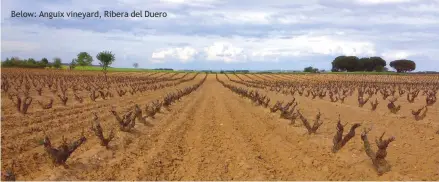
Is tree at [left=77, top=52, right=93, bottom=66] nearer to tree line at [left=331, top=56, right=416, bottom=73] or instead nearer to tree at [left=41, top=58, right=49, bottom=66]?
tree at [left=41, top=58, right=49, bottom=66]

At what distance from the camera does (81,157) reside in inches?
421

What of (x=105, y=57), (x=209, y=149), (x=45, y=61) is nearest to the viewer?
(x=209, y=149)

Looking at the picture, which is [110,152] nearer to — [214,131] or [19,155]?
[19,155]

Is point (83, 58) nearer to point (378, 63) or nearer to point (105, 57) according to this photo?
point (105, 57)

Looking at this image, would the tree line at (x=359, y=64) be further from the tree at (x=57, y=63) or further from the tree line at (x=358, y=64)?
Result: the tree at (x=57, y=63)

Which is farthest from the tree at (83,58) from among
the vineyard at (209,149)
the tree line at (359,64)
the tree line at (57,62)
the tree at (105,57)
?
the vineyard at (209,149)

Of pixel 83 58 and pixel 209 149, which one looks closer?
pixel 209 149

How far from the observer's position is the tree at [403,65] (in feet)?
379

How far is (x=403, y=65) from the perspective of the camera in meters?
117

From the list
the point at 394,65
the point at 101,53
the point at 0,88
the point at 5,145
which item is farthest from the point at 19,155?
the point at 394,65

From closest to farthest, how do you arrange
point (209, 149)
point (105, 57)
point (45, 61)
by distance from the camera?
point (209, 149) < point (105, 57) < point (45, 61)

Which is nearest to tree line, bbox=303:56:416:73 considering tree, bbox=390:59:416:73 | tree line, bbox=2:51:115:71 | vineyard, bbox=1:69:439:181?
tree, bbox=390:59:416:73

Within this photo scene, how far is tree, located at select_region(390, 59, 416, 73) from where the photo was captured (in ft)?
379

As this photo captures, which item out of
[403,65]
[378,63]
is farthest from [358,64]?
[403,65]
